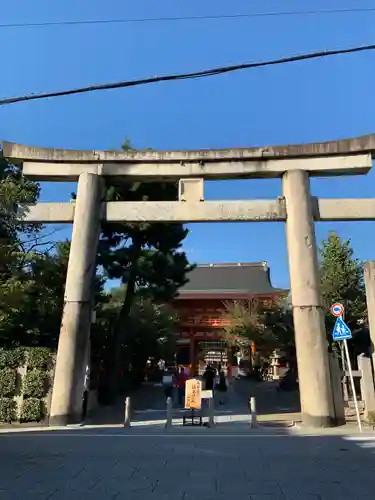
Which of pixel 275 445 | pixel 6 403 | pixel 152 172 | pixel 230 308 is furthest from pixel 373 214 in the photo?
pixel 230 308

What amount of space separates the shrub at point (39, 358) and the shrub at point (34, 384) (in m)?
0.15

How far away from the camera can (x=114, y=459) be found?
5.91 metres

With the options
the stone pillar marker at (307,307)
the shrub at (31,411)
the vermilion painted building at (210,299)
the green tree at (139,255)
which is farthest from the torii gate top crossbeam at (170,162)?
the vermilion painted building at (210,299)

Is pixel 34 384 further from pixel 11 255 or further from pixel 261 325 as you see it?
pixel 261 325

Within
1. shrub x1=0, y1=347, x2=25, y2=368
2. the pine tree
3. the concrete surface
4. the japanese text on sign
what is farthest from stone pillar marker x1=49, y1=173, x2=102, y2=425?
the pine tree

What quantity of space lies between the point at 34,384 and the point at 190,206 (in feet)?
20.7

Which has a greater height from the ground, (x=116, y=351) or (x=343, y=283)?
(x=343, y=283)

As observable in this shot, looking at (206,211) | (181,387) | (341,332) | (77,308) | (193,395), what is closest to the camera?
(341,332)

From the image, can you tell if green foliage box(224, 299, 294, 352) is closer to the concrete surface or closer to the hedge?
the concrete surface

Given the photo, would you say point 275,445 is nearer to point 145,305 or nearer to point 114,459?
point 114,459

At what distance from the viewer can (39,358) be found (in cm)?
1134

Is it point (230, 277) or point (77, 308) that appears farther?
point (230, 277)

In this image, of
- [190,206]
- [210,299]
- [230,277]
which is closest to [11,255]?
[190,206]

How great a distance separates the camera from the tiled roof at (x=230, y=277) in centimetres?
3094
